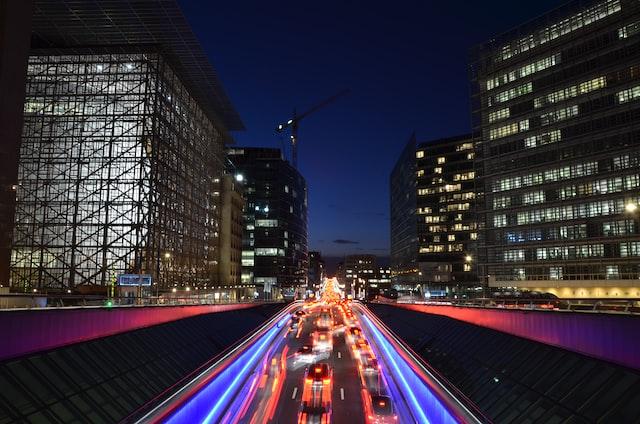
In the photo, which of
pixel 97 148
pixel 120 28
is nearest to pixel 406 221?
pixel 97 148

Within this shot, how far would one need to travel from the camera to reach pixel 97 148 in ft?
247

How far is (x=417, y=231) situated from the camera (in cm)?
15338

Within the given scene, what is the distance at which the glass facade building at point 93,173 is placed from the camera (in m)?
72.4

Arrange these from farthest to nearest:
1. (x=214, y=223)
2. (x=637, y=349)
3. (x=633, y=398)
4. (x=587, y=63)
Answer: (x=214, y=223) → (x=587, y=63) → (x=637, y=349) → (x=633, y=398)

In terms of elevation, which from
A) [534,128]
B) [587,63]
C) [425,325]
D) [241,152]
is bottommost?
[425,325]

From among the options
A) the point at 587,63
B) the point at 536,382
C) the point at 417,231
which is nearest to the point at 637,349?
the point at 536,382

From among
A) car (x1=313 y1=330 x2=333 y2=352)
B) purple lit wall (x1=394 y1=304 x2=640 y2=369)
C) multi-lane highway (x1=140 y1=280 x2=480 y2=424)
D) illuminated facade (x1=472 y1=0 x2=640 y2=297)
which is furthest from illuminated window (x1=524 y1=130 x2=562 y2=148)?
purple lit wall (x1=394 y1=304 x2=640 y2=369)

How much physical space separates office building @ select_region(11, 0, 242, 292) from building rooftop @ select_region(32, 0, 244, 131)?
15 cm

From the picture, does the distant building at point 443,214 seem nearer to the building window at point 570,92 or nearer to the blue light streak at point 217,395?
the building window at point 570,92

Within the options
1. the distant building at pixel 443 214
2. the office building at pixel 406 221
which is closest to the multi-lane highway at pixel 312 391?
the distant building at pixel 443 214

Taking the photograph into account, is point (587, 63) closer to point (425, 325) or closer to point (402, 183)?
point (425, 325)

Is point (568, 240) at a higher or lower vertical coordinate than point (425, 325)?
higher

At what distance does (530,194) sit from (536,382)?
74502 mm

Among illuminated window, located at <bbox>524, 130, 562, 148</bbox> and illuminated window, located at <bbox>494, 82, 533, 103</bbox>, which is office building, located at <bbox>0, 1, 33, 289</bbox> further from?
illuminated window, located at <bbox>494, 82, 533, 103</bbox>
